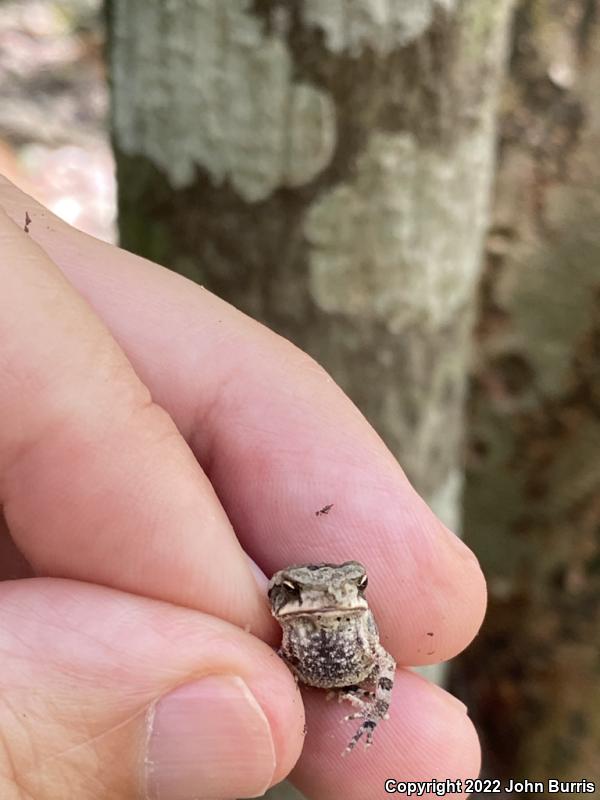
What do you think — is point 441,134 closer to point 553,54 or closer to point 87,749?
point 553,54

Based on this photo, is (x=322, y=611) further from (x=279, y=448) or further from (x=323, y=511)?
(x=279, y=448)

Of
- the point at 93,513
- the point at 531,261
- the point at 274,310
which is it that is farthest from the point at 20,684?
the point at 531,261

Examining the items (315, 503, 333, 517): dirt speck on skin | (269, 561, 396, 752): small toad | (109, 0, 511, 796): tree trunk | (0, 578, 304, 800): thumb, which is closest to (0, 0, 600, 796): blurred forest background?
(109, 0, 511, 796): tree trunk

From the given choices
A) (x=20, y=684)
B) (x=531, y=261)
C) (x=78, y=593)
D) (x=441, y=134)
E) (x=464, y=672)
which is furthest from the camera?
(x=464, y=672)

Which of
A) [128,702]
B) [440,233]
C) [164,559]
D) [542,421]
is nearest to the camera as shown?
[128,702]

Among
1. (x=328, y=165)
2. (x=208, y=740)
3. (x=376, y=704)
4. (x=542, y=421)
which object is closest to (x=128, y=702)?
(x=208, y=740)

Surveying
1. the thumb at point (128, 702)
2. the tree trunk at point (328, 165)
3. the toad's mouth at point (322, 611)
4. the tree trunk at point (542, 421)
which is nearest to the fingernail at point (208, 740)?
the thumb at point (128, 702)

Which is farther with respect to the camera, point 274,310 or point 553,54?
point 553,54
